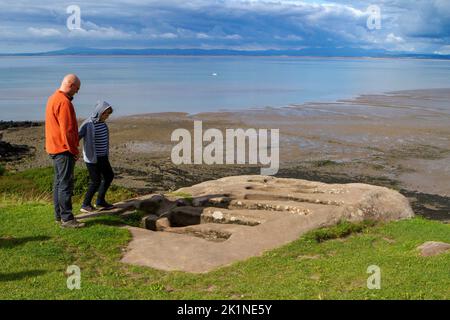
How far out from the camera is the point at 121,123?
41219 millimetres

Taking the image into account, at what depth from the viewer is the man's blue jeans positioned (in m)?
10.3

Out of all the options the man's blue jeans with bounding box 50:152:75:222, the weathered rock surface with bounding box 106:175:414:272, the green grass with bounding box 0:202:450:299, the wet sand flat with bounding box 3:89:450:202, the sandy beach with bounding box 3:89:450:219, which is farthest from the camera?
the wet sand flat with bounding box 3:89:450:202

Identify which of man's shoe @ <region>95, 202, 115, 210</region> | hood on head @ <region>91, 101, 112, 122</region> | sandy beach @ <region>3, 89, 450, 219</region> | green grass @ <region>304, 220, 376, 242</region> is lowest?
sandy beach @ <region>3, 89, 450, 219</region>

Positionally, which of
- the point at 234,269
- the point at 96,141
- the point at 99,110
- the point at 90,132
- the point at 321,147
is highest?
the point at 99,110

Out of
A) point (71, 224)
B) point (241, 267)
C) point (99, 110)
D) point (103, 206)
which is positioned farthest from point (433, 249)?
point (103, 206)

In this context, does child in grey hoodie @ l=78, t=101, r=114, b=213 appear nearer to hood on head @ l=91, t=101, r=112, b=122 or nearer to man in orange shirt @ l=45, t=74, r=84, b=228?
hood on head @ l=91, t=101, r=112, b=122

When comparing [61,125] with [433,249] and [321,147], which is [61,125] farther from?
[321,147]

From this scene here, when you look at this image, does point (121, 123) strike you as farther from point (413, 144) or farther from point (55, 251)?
point (55, 251)

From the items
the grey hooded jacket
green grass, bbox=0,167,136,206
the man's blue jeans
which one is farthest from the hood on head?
green grass, bbox=0,167,136,206

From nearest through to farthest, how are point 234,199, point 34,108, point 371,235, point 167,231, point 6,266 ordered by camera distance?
point 6,266
point 371,235
point 167,231
point 234,199
point 34,108

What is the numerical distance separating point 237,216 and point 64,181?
3873 millimetres

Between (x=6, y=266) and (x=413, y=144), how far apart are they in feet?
92.9

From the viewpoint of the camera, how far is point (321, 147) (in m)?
31.9
